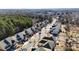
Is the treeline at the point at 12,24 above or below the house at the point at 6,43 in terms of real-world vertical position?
above

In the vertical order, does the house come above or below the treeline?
below

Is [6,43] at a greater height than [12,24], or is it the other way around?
[12,24]

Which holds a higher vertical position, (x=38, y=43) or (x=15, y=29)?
(x=15, y=29)

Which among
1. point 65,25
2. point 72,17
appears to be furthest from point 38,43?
point 72,17

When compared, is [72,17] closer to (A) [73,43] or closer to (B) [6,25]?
(A) [73,43]
